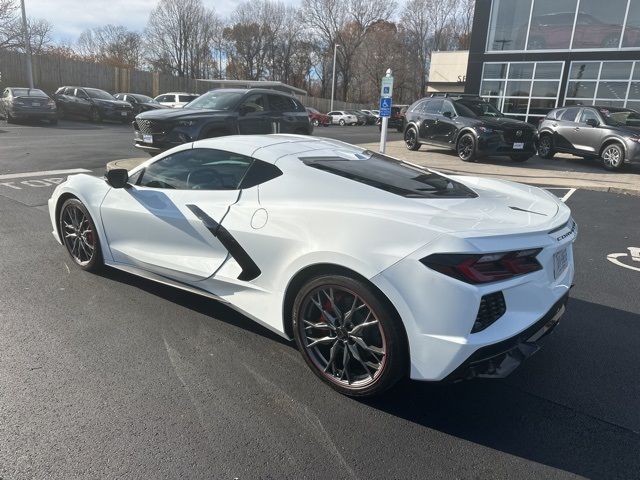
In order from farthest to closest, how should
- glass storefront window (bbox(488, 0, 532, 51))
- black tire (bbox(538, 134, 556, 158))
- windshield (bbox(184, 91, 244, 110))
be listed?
glass storefront window (bbox(488, 0, 532, 51)), black tire (bbox(538, 134, 556, 158)), windshield (bbox(184, 91, 244, 110))

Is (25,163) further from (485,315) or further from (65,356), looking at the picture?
(485,315)

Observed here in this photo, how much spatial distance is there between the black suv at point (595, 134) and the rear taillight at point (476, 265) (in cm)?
1167

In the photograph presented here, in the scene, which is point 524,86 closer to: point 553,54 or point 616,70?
point 553,54

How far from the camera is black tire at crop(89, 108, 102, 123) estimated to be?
74.8 ft

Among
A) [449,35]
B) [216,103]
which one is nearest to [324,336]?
[216,103]

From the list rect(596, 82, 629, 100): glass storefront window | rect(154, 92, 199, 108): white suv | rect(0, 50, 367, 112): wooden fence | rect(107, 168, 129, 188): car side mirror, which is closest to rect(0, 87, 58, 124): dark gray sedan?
rect(154, 92, 199, 108): white suv

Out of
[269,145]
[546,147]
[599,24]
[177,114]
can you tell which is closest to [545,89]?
[599,24]

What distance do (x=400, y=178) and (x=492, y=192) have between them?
700mm

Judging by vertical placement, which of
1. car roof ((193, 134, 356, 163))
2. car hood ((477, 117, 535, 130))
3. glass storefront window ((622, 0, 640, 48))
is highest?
glass storefront window ((622, 0, 640, 48))

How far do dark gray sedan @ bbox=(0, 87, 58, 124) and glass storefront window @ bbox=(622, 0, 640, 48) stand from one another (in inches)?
988

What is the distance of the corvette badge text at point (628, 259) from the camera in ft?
17.0

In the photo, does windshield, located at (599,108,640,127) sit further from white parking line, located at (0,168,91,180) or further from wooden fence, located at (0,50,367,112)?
wooden fence, located at (0,50,367,112)

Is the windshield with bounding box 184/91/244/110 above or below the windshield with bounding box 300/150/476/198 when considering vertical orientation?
above

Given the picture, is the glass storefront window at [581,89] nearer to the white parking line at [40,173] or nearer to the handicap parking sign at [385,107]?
the handicap parking sign at [385,107]
